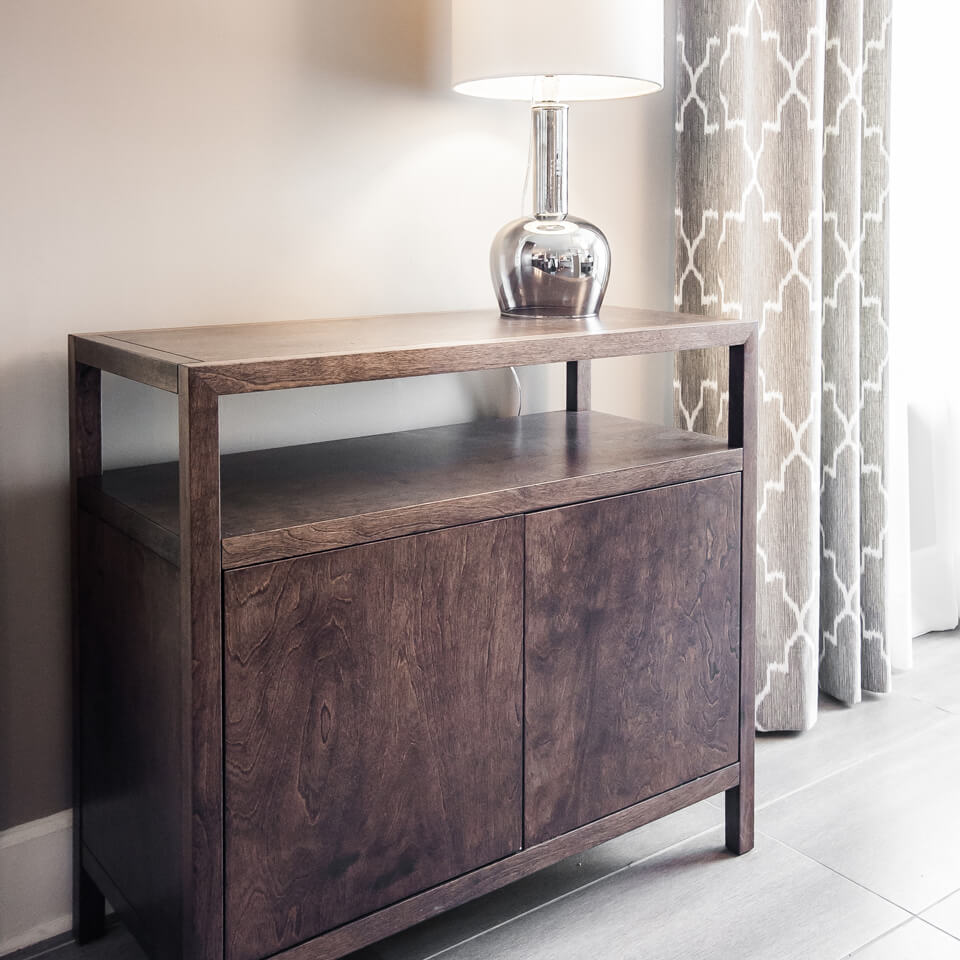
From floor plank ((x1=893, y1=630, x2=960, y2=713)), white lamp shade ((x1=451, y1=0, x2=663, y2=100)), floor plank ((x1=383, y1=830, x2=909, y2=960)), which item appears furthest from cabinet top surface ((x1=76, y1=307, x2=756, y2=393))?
floor plank ((x1=893, y1=630, x2=960, y2=713))

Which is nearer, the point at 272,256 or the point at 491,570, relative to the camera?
the point at 491,570

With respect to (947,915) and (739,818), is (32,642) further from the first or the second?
(947,915)

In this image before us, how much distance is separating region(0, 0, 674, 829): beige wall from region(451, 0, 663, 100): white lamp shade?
19 centimetres

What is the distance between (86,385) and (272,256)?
1.16 feet

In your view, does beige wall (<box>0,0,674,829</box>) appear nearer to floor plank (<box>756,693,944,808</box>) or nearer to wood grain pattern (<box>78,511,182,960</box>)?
wood grain pattern (<box>78,511,182,960</box>)

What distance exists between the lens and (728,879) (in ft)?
5.41

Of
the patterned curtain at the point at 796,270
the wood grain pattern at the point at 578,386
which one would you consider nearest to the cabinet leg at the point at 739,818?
the patterned curtain at the point at 796,270

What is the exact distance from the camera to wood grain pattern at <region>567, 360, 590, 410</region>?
6.29 ft

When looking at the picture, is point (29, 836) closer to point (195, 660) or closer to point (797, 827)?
point (195, 660)

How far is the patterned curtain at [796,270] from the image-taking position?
6.48 feet

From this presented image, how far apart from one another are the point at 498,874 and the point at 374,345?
0.73 metres

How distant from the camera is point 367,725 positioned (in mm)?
1263

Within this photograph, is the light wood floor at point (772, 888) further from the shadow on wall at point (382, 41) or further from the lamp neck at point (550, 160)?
the shadow on wall at point (382, 41)

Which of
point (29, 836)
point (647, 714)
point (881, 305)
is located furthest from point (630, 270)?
point (29, 836)
